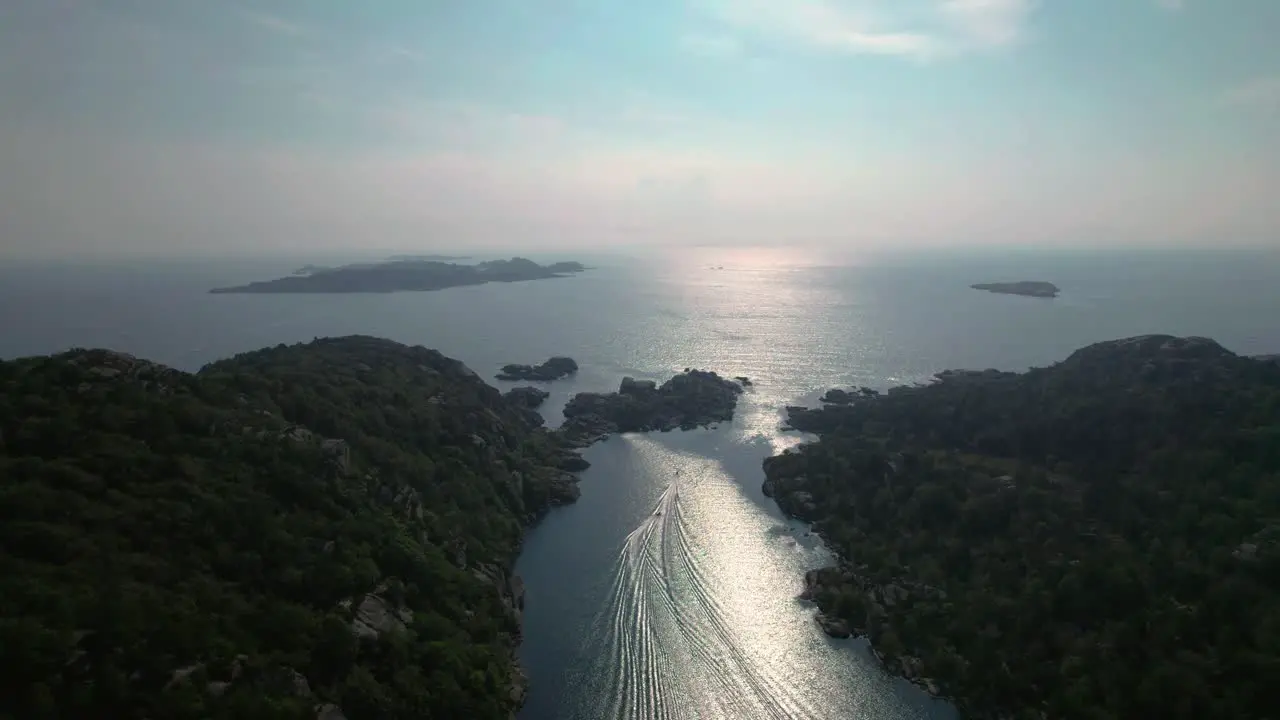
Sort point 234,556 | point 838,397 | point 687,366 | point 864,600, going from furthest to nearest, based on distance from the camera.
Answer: point 687,366, point 838,397, point 864,600, point 234,556

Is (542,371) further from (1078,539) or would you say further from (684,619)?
(1078,539)

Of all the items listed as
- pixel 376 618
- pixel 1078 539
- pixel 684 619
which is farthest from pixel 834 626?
pixel 376 618

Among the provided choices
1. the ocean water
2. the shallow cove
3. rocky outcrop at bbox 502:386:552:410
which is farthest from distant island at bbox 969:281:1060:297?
the shallow cove

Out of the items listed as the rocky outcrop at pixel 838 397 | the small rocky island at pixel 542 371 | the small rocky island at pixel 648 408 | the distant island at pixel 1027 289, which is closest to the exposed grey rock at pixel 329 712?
the small rocky island at pixel 648 408

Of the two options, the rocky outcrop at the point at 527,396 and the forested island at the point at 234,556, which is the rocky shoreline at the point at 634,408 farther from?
the forested island at the point at 234,556

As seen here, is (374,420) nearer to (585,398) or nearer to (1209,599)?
(585,398)
